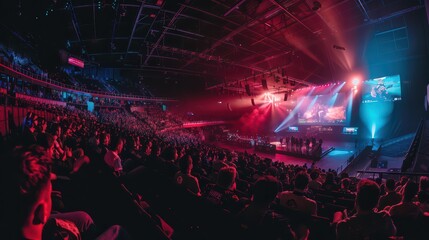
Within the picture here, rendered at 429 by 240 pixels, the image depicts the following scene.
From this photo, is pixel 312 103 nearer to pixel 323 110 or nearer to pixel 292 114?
pixel 323 110

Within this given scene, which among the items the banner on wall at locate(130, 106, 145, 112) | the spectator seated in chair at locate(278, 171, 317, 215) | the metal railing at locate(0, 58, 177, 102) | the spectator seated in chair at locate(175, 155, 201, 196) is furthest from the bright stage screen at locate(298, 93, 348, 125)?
the spectator seated in chair at locate(175, 155, 201, 196)

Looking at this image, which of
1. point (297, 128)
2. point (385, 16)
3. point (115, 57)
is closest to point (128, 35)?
point (115, 57)

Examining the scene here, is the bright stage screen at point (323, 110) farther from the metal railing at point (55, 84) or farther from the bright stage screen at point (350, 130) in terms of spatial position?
the metal railing at point (55, 84)

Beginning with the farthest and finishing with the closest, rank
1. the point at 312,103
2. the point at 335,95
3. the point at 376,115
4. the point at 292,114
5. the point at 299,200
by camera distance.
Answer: the point at 292,114, the point at 312,103, the point at 335,95, the point at 376,115, the point at 299,200

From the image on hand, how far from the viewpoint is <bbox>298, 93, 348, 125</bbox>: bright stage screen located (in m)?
23.7

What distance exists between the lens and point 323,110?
2523 centimetres

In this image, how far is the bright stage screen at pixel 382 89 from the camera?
1933cm

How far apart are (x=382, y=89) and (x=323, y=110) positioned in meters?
6.00

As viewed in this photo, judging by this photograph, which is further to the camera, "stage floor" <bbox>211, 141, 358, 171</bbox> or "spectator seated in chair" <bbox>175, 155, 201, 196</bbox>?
"stage floor" <bbox>211, 141, 358, 171</bbox>

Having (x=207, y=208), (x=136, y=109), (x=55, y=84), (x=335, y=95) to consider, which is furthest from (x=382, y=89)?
(x=55, y=84)

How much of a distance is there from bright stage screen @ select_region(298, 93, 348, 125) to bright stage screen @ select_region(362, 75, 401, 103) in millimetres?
2260

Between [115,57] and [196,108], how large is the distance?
15058mm

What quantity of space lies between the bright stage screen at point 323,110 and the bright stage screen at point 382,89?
2.26 m

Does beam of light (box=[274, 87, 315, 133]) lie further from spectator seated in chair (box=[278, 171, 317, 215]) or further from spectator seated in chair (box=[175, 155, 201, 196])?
spectator seated in chair (box=[175, 155, 201, 196])
